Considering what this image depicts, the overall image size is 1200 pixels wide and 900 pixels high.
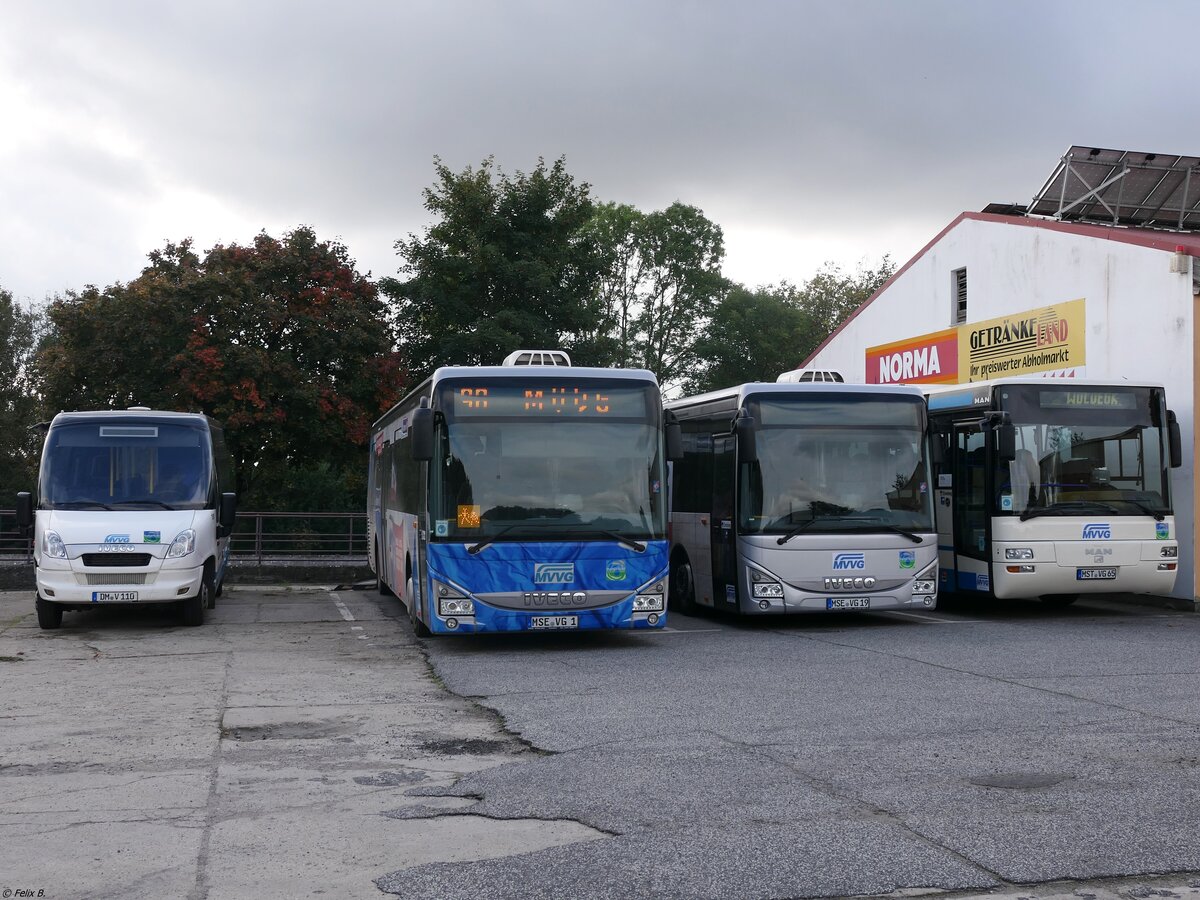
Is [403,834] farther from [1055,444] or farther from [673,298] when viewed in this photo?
[673,298]

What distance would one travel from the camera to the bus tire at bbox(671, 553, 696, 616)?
17.4 metres

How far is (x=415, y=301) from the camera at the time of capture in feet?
127

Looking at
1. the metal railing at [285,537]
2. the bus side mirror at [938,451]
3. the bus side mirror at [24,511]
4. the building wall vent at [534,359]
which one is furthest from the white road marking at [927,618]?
the metal railing at [285,537]

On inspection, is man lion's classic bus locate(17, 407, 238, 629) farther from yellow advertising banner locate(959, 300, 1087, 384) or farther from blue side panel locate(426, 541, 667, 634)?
yellow advertising banner locate(959, 300, 1087, 384)

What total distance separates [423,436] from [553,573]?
1890mm

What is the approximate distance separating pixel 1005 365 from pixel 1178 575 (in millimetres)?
6050

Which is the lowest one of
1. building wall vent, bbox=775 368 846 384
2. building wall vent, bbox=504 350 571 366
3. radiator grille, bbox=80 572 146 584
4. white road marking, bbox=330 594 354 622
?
white road marking, bbox=330 594 354 622

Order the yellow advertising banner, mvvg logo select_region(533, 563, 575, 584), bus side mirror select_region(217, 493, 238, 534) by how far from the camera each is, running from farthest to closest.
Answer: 1. the yellow advertising banner
2. bus side mirror select_region(217, 493, 238, 534)
3. mvvg logo select_region(533, 563, 575, 584)

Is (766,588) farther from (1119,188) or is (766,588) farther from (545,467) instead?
(1119,188)

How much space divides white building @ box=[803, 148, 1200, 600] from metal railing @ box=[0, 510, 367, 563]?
12.2 meters

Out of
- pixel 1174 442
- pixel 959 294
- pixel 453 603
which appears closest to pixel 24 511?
pixel 453 603

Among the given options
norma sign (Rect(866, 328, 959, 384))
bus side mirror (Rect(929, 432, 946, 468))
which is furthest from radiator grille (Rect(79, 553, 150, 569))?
norma sign (Rect(866, 328, 959, 384))

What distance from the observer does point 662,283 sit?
59.6 meters

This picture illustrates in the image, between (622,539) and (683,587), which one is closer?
(622,539)
